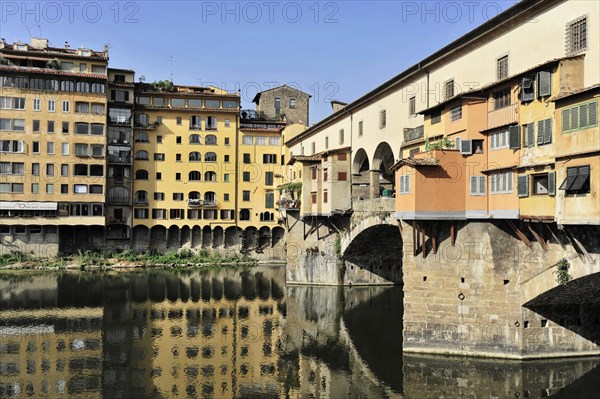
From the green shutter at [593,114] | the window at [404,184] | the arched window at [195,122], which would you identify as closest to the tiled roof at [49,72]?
the arched window at [195,122]

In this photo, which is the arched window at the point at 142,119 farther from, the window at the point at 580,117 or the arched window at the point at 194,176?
the window at the point at 580,117

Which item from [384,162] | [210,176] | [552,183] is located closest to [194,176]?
[210,176]

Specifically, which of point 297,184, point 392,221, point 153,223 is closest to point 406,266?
point 392,221

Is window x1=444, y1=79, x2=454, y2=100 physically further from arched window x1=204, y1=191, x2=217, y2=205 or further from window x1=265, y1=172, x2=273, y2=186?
arched window x1=204, y1=191, x2=217, y2=205

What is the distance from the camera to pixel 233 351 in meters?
29.9

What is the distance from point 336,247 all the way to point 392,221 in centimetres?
1381

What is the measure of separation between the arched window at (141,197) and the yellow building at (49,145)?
5.11 m

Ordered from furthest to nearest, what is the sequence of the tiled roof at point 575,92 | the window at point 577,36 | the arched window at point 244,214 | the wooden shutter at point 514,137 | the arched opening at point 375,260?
1. the arched window at point 244,214
2. the arched opening at point 375,260
3. the wooden shutter at point 514,137
4. the window at point 577,36
5. the tiled roof at point 575,92

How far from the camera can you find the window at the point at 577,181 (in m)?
19.7

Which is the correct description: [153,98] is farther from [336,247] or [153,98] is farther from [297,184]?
[336,247]

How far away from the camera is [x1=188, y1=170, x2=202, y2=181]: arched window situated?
7094 centimetres

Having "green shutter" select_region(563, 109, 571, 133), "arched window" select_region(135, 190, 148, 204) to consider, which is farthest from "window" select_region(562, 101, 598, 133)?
"arched window" select_region(135, 190, 148, 204)

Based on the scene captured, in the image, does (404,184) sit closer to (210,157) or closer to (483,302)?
(483,302)

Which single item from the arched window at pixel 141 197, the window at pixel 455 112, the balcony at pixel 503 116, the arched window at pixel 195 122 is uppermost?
the arched window at pixel 195 122
